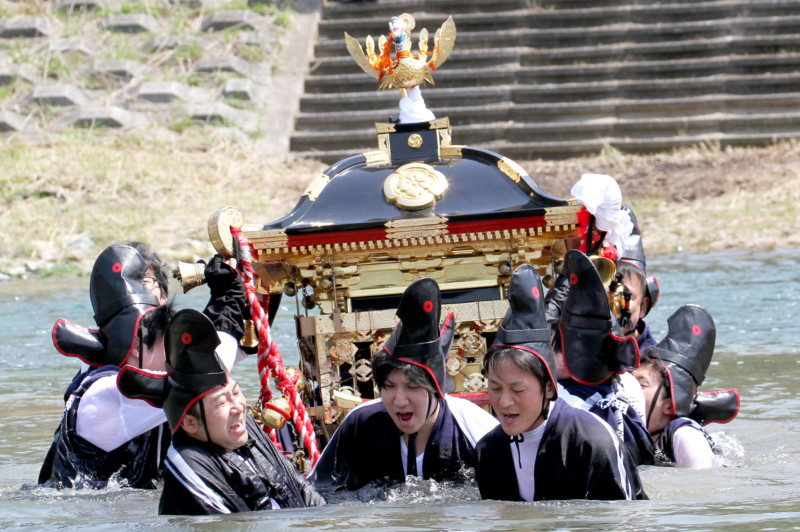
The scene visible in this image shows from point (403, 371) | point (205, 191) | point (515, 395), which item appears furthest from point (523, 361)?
point (205, 191)

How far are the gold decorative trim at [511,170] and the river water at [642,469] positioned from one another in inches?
54.0

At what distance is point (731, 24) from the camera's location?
1497 centimetres

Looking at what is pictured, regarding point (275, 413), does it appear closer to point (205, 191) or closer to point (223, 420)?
Result: point (223, 420)

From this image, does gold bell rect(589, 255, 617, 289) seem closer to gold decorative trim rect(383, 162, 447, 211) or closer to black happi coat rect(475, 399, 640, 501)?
gold decorative trim rect(383, 162, 447, 211)

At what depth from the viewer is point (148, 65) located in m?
15.3

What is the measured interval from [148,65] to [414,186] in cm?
1123

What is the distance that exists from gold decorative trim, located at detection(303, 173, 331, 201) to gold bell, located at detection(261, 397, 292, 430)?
0.98 metres

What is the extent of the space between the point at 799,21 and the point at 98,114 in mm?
9271

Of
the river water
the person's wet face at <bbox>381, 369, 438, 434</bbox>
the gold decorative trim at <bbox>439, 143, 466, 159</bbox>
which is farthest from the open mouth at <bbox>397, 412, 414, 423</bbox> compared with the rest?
the gold decorative trim at <bbox>439, 143, 466, 159</bbox>

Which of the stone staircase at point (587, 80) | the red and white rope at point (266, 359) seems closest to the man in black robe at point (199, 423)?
the red and white rope at point (266, 359)

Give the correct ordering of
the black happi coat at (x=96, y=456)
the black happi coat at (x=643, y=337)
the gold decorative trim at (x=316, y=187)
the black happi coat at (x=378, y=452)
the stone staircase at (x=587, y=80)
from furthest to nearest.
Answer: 1. the stone staircase at (x=587, y=80)
2. the black happi coat at (x=643, y=337)
3. the gold decorative trim at (x=316, y=187)
4. the black happi coat at (x=96, y=456)
5. the black happi coat at (x=378, y=452)

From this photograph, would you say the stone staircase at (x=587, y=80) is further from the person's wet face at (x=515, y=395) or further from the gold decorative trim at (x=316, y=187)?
the person's wet face at (x=515, y=395)

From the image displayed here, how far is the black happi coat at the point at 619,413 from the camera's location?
4.38 m

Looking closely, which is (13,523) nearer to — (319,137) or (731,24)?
(319,137)
